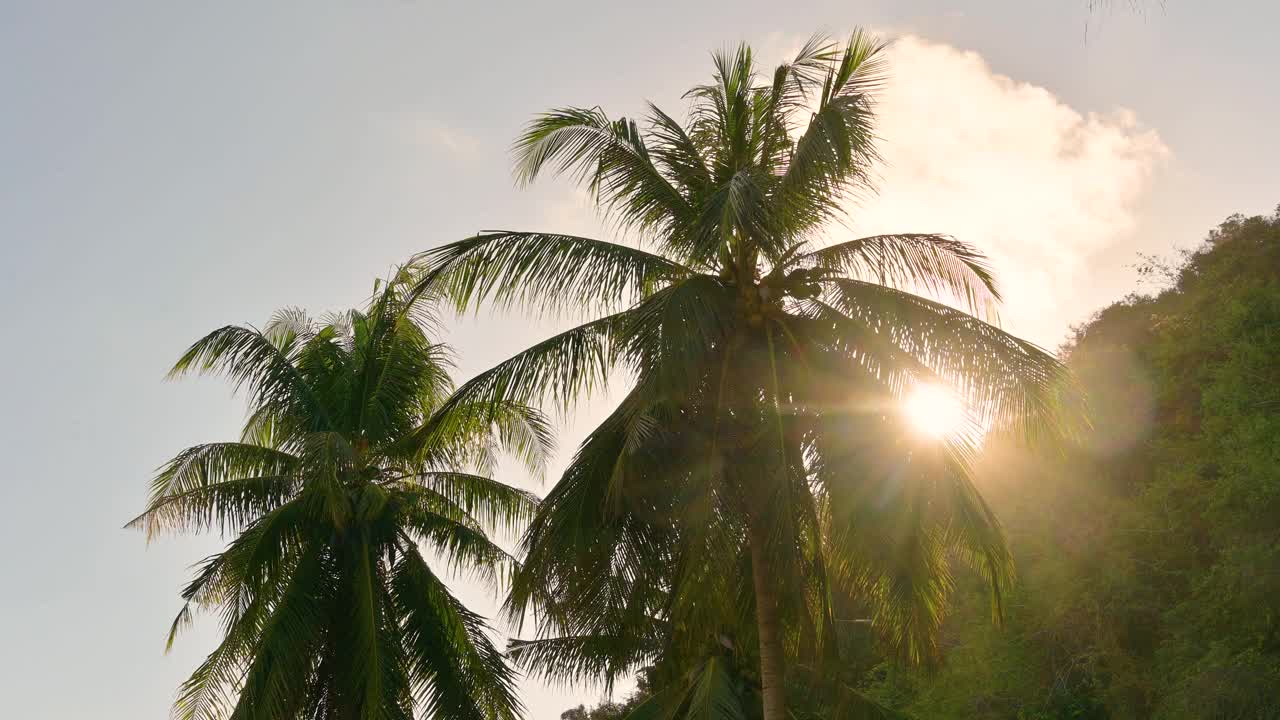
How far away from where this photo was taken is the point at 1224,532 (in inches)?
837

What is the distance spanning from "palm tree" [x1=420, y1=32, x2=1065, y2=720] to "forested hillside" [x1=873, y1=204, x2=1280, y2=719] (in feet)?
39.9

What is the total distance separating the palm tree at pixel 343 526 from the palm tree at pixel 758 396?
332 centimetres

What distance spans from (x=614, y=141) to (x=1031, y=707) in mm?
16826

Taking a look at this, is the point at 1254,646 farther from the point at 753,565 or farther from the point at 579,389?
the point at 579,389

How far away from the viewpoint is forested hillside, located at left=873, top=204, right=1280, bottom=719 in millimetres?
20375

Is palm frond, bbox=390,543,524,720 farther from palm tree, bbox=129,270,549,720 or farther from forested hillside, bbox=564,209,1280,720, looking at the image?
forested hillside, bbox=564,209,1280,720

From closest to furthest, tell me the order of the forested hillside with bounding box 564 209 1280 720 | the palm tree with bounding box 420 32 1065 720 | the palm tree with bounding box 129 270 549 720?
the palm tree with bounding box 420 32 1065 720 < the palm tree with bounding box 129 270 549 720 < the forested hillside with bounding box 564 209 1280 720

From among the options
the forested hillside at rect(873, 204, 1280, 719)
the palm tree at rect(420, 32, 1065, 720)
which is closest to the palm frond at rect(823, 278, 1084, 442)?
the palm tree at rect(420, 32, 1065, 720)

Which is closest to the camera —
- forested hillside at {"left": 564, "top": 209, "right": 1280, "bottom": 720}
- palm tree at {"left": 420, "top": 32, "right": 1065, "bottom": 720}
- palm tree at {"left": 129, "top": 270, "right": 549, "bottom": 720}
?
palm tree at {"left": 420, "top": 32, "right": 1065, "bottom": 720}

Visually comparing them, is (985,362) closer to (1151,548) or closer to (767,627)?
(767,627)

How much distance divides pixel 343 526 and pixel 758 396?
22.0 ft

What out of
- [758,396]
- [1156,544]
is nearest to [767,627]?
[758,396]

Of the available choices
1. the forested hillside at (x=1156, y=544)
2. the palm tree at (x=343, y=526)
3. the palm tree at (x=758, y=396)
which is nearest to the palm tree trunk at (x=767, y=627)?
the palm tree at (x=758, y=396)

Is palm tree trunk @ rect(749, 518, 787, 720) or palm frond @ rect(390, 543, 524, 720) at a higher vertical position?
palm frond @ rect(390, 543, 524, 720)
